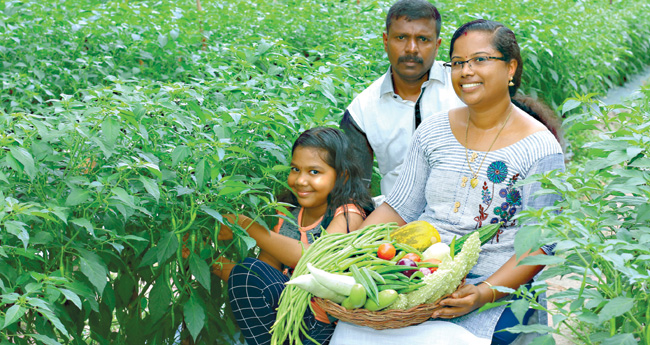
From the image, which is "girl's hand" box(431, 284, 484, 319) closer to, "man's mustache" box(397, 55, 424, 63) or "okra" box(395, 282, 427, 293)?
"okra" box(395, 282, 427, 293)

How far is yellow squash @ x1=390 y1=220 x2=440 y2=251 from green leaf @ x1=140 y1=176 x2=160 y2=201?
0.80 m

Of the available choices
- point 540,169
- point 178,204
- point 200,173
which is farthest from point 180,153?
point 540,169

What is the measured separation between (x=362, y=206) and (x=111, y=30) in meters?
2.70

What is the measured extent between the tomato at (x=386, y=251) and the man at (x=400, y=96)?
1044 mm

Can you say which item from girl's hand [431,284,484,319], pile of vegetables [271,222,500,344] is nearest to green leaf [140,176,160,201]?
pile of vegetables [271,222,500,344]

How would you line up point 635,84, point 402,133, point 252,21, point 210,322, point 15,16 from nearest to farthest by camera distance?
point 210,322 < point 402,133 < point 15,16 < point 252,21 < point 635,84

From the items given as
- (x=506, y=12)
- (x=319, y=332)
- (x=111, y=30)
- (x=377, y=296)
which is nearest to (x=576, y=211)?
(x=377, y=296)

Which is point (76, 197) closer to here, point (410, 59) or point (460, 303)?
point (460, 303)

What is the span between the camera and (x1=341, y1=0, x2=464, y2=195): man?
3.31 metres

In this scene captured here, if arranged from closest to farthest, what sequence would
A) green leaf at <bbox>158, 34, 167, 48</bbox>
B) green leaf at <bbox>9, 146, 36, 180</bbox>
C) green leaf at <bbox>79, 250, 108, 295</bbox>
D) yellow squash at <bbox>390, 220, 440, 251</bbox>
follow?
green leaf at <bbox>9, 146, 36, 180</bbox>, green leaf at <bbox>79, 250, 108, 295</bbox>, yellow squash at <bbox>390, 220, 440, 251</bbox>, green leaf at <bbox>158, 34, 167, 48</bbox>

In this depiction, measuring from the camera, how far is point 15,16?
4750 mm

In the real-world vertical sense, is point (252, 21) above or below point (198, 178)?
below

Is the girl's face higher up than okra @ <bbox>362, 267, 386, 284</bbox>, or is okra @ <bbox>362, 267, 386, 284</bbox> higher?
okra @ <bbox>362, 267, 386, 284</bbox>

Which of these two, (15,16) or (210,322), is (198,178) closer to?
(210,322)
